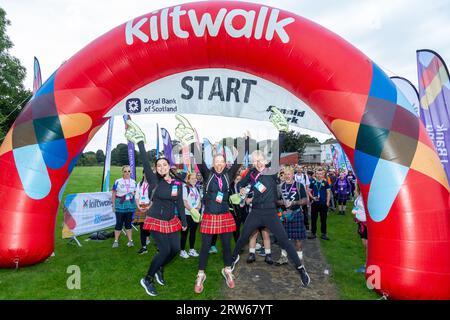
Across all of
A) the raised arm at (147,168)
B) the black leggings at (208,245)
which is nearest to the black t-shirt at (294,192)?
the black leggings at (208,245)

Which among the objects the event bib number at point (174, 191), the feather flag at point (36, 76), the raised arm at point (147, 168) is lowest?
the event bib number at point (174, 191)

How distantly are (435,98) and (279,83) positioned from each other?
9.35 ft

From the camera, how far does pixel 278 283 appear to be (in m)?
4.73

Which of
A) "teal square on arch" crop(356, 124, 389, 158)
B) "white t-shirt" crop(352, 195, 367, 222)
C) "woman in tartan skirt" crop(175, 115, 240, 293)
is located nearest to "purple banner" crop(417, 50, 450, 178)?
"white t-shirt" crop(352, 195, 367, 222)

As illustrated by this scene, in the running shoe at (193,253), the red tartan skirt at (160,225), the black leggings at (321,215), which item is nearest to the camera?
the red tartan skirt at (160,225)

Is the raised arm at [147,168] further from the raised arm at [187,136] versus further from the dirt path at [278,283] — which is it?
the dirt path at [278,283]

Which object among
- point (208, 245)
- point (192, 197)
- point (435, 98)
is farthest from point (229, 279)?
point (435, 98)

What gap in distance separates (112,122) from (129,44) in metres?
4.15

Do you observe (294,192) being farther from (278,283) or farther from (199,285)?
(199,285)

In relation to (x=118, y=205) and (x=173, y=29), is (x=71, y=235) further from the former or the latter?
(x=173, y=29)

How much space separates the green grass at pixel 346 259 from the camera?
439cm

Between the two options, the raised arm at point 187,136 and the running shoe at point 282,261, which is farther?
the running shoe at point 282,261

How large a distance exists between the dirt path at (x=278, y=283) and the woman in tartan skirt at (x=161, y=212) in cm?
104
